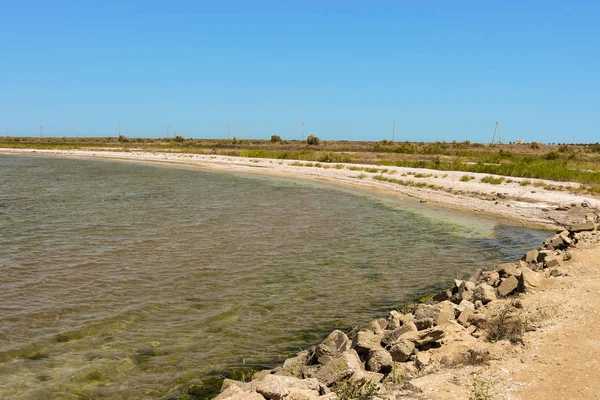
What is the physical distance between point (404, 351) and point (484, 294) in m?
3.09

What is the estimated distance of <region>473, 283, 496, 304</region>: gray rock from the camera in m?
8.12

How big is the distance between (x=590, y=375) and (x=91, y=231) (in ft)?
49.8

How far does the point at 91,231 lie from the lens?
16.1m

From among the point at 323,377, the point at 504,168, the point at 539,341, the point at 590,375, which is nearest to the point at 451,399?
the point at 323,377

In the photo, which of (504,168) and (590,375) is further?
(504,168)

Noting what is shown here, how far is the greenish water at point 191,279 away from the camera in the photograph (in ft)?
22.7

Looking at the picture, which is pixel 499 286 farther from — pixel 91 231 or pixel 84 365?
pixel 91 231

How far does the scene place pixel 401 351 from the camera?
5.89 metres

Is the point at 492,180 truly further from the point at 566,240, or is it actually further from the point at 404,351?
the point at 404,351

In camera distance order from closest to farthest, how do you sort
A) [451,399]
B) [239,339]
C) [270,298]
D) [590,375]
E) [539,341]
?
[451,399], [590,375], [539,341], [239,339], [270,298]

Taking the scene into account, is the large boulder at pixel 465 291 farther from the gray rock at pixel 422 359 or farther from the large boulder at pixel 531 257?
the large boulder at pixel 531 257

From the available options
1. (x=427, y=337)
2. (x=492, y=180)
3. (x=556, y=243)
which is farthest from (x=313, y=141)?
(x=427, y=337)

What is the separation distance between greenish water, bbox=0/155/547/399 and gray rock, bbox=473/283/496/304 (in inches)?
71.2

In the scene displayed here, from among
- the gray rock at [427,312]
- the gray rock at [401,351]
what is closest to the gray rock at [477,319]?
the gray rock at [427,312]
